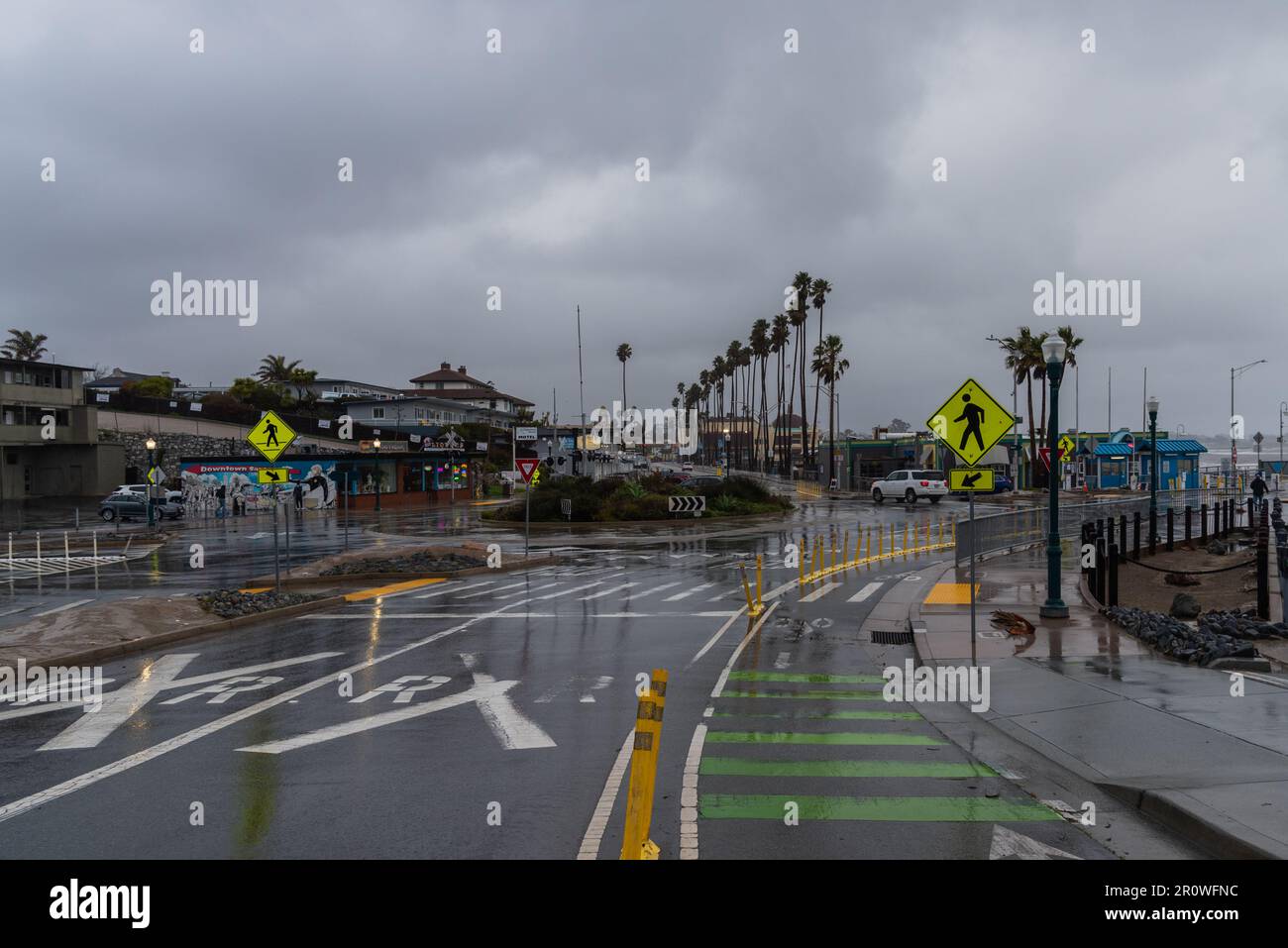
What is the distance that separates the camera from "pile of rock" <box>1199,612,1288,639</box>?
42.8 ft

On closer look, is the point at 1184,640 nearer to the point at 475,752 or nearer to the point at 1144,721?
the point at 1144,721

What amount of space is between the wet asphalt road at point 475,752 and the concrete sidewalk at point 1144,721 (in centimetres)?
86

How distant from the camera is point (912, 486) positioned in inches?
2194

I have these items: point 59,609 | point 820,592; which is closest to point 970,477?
point 820,592

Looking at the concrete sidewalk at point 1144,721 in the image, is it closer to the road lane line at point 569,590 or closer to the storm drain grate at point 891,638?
the storm drain grate at point 891,638

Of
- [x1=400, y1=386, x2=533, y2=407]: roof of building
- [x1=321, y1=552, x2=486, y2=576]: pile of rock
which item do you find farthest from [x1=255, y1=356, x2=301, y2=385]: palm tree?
[x1=321, y1=552, x2=486, y2=576]: pile of rock

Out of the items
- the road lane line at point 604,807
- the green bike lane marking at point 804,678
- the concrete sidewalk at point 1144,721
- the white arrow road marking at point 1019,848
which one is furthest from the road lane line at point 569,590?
the white arrow road marking at point 1019,848

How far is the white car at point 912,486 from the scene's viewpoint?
55.4 m

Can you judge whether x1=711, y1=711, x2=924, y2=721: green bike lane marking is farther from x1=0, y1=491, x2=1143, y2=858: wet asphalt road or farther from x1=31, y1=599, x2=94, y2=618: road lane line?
x1=31, y1=599, x2=94, y2=618: road lane line

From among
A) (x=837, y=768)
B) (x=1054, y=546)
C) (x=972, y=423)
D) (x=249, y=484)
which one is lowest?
(x=837, y=768)

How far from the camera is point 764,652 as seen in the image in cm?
1350

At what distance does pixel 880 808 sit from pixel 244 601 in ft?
46.7

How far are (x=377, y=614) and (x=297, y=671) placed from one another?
5334 millimetres
